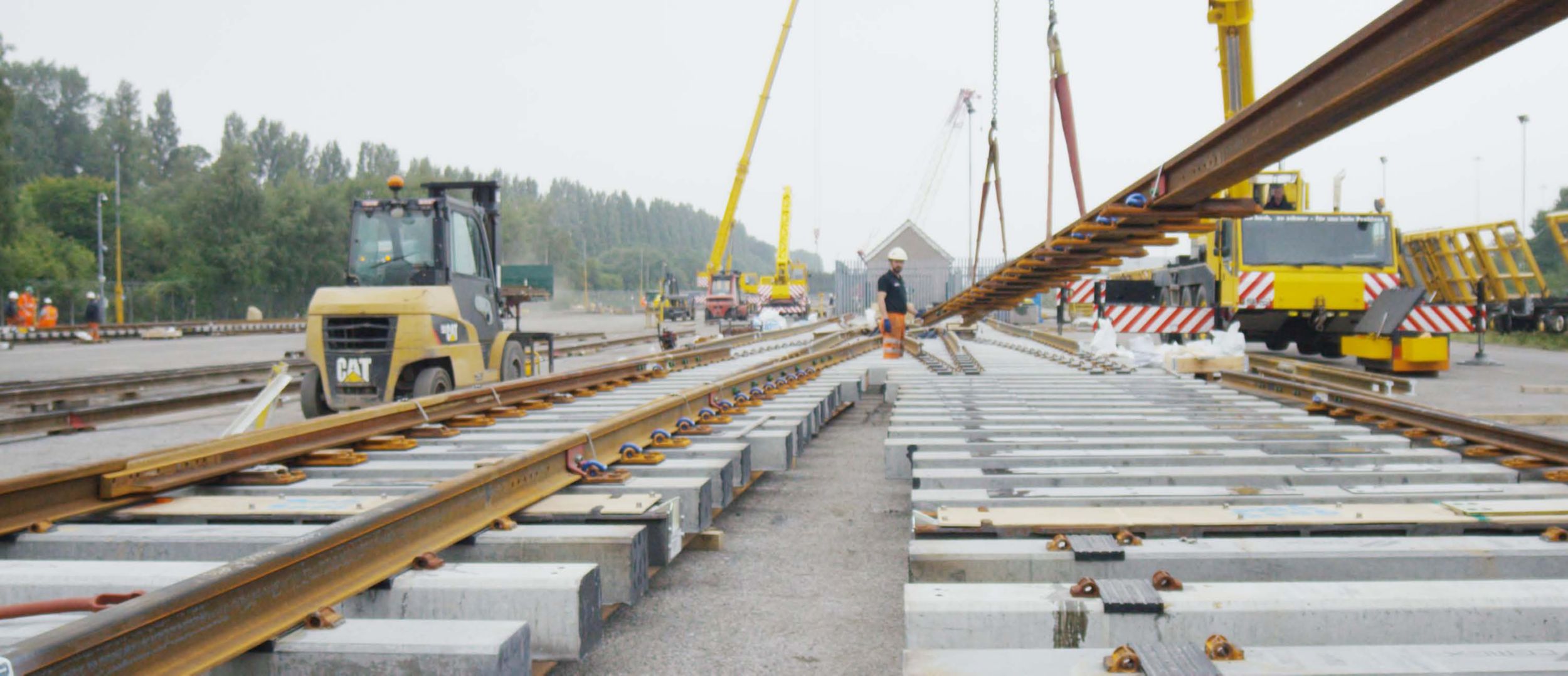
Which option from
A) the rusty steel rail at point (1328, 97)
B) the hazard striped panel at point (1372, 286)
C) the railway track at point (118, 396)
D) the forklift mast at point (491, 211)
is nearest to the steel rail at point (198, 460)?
the forklift mast at point (491, 211)

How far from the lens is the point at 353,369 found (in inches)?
321

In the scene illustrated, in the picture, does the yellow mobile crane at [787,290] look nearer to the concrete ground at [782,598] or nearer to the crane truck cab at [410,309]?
the crane truck cab at [410,309]

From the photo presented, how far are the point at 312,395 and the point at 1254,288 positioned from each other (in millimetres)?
12059

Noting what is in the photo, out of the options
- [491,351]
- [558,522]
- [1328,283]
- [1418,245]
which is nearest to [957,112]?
[1418,245]

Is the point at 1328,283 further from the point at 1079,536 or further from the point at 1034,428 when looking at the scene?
the point at 1079,536

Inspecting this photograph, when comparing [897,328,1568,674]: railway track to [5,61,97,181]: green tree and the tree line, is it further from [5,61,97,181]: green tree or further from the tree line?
[5,61,97,181]: green tree

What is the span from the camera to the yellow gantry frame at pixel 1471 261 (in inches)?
741

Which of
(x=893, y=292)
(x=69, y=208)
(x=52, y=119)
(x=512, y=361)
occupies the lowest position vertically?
(x=512, y=361)

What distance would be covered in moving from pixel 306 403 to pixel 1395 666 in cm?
872

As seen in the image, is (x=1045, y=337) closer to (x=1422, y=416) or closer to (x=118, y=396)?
(x=1422, y=416)

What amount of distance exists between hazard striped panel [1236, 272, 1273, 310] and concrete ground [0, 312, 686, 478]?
10102 millimetres

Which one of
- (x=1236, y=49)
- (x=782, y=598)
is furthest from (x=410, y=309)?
(x=1236, y=49)

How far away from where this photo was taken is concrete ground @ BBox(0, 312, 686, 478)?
25.8 feet

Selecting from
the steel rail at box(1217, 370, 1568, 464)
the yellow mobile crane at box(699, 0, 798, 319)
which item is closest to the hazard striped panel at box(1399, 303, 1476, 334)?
the steel rail at box(1217, 370, 1568, 464)
